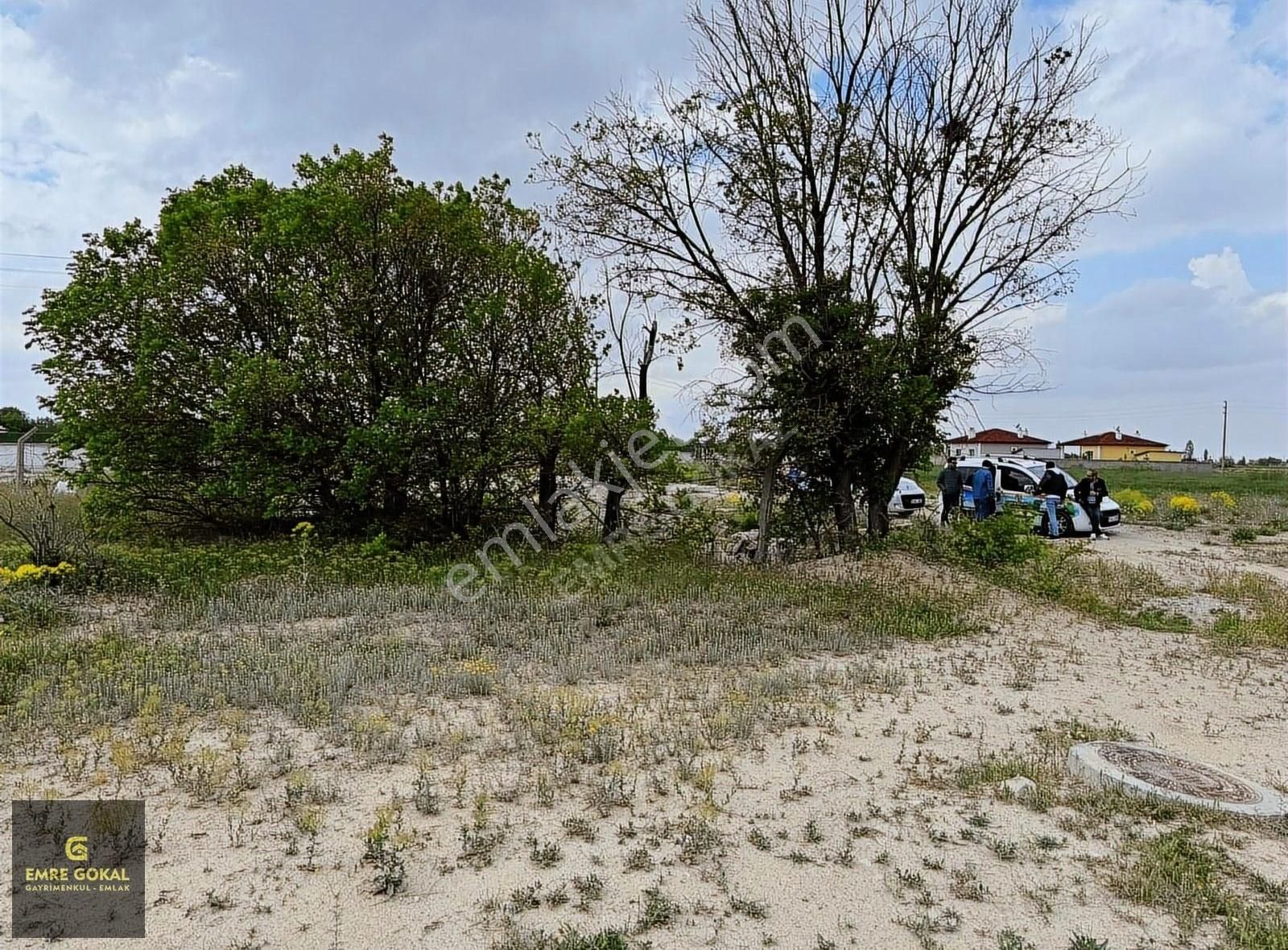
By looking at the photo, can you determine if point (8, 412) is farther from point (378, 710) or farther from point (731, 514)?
point (378, 710)

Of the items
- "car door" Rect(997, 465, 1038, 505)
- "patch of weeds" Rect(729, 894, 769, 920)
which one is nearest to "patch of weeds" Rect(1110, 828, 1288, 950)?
"patch of weeds" Rect(729, 894, 769, 920)

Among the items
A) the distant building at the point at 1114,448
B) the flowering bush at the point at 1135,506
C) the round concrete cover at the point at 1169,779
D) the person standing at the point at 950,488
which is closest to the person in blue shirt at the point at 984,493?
the person standing at the point at 950,488

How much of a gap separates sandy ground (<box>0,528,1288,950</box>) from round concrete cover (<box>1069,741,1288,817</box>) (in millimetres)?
236

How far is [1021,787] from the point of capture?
4.10 meters

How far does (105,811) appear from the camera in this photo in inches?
145

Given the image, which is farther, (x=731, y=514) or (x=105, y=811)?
(x=731, y=514)

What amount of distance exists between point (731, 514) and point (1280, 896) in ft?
34.4

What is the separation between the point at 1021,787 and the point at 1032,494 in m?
13.4

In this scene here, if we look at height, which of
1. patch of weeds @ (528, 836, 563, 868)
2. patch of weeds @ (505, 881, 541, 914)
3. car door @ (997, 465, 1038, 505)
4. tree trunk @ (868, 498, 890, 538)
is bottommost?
patch of weeds @ (505, 881, 541, 914)

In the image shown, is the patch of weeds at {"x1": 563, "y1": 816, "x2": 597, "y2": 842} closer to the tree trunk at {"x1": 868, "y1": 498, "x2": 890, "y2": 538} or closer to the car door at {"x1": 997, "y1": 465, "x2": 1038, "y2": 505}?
the tree trunk at {"x1": 868, "y1": 498, "x2": 890, "y2": 538}

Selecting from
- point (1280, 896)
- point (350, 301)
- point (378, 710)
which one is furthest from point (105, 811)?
point (350, 301)

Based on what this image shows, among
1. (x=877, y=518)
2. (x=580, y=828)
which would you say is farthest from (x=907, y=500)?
(x=580, y=828)

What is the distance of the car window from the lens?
53.9 feet

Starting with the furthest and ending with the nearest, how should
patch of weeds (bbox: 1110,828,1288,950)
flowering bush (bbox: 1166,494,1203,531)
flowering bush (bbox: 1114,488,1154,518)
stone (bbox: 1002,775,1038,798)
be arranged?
flowering bush (bbox: 1114,488,1154,518) < flowering bush (bbox: 1166,494,1203,531) < stone (bbox: 1002,775,1038,798) < patch of weeds (bbox: 1110,828,1288,950)
